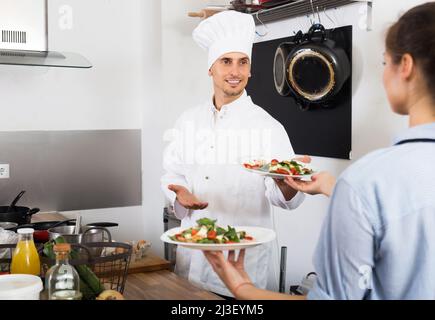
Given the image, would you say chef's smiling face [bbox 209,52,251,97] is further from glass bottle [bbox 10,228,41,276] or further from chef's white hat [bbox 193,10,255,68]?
glass bottle [bbox 10,228,41,276]

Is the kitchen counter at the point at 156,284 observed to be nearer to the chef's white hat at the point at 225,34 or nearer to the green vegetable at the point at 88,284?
the green vegetable at the point at 88,284

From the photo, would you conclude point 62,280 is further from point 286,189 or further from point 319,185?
point 286,189

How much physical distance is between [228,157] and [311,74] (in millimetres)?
392

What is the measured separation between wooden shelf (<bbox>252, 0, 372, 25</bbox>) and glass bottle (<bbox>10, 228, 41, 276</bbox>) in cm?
110

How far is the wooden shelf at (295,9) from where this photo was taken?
A: 6.19 feet

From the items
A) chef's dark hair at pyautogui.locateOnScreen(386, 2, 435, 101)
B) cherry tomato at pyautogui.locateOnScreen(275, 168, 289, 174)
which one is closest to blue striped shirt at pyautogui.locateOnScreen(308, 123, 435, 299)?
chef's dark hair at pyautogui.locateOnScreen(386, 2, 435, 101)

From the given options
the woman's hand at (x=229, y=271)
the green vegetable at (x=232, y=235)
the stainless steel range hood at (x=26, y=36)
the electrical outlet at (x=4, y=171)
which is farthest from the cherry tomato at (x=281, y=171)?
the electrical outlet at (x=4, y=171)

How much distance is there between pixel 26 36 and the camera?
7.86ft

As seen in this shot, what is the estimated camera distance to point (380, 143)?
5.82 feet

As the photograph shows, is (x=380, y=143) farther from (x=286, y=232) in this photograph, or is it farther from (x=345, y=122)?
(x=286, y=232)

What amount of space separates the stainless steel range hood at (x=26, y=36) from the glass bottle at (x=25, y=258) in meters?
1.18

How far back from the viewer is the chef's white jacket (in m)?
1.75

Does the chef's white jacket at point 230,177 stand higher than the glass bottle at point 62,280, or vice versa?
the chef's white jacket at point 230,177
